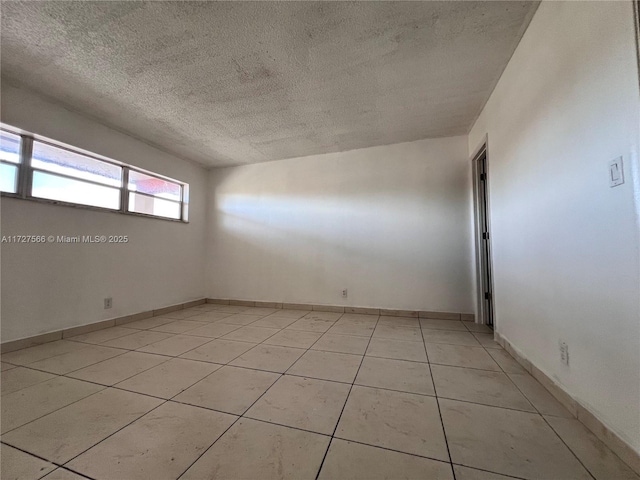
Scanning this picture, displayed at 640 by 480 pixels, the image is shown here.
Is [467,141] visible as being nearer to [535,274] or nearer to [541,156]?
[541,156]

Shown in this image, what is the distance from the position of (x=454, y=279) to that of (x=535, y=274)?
1547 mm

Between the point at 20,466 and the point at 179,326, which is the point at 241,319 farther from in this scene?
the point at 20,466

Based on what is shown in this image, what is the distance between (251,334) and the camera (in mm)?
2639

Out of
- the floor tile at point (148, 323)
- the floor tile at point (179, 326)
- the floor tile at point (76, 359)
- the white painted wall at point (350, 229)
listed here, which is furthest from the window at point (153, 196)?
the floor tile at point (76, 359)

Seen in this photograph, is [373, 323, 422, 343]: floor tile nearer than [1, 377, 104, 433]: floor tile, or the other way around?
[1, 377, 104, 433]: floor tile

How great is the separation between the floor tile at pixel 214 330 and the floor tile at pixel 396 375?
1.67m

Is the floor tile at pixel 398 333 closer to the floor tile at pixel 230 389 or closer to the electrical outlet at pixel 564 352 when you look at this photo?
the electrical outlet at pixel 564 352

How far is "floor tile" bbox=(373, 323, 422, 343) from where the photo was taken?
2.49 metres

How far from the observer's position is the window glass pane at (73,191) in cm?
→ 237

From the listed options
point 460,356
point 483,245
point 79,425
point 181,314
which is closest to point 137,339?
point 181,314

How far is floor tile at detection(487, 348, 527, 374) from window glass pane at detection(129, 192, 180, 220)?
452cm

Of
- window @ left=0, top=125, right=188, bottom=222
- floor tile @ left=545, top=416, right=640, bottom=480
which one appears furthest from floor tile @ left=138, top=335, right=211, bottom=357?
floor tile @ left=545, top=416, right=640, bottom=480

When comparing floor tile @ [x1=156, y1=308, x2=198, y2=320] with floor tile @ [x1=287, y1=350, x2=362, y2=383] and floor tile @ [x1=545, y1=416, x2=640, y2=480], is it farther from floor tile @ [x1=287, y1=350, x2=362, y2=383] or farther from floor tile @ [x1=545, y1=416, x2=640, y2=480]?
floor tile @ [x1=545, y1=416, x2=640, y2=480]

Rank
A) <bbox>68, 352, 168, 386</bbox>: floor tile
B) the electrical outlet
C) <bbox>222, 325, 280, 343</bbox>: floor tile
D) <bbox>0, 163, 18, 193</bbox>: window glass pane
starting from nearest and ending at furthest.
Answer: the electrical outlet, <bbox>68, 352, 168, 386</bbox>: floor tile, <bbox>0, 163, 18, 193</bbox>: window glass pane, <bbox>222, 325, 280, 343</bbox>: floor tile
